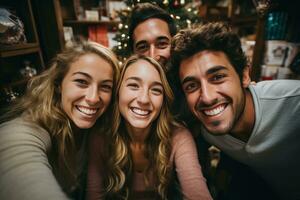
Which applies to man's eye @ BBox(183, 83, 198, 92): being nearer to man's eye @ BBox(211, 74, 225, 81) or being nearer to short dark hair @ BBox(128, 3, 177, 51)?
man's eye @ BBox(211, 74, 225, 81)

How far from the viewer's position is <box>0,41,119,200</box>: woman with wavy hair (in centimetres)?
111

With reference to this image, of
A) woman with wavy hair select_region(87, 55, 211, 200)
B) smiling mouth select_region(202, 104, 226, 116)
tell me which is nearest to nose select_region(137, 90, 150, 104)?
woman with wavy hair select_region(87, 55, 211, 200)

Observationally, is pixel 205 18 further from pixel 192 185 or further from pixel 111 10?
pixel 192 185

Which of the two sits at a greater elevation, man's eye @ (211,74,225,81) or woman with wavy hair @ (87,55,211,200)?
man's eye @ (211,74,225,81)

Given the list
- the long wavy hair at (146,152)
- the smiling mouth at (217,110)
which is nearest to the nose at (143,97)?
the long wavy hair at (146,152)

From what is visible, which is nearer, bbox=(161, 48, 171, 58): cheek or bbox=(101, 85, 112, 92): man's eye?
bbox=(101, 85, 112, 92): man's eye

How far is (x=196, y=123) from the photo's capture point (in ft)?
5.79

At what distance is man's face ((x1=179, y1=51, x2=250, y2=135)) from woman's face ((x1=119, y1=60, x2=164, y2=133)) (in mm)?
212

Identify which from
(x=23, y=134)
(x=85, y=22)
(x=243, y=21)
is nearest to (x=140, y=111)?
(x=23, y=134)

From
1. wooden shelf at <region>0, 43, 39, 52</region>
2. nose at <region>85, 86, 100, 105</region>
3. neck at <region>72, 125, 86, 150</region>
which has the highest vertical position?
wooden shelf at <region>0, 43, 39, 52</region>

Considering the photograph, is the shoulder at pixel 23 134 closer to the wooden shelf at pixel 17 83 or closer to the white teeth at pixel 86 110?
the white teeth at pixel 86 110

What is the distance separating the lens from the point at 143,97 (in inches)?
53.1

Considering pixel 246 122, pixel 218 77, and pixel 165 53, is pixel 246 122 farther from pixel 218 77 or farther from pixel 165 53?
pixel 165 53

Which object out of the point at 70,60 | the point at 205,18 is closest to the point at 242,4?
the point at 205,18
